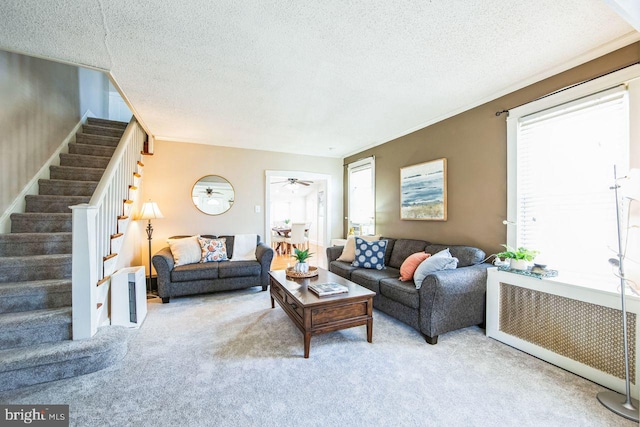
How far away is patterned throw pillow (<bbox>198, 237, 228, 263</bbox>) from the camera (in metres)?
3.80

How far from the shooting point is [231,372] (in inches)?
74.6

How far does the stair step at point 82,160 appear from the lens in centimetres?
349

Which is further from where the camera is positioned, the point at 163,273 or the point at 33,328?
the point at 163,273

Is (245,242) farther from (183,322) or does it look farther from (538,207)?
(538,207)

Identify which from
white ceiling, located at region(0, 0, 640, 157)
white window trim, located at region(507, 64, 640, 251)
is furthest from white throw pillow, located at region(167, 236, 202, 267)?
white window trim, located at region(507, 64, 640, 251)

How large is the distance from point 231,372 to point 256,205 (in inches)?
130

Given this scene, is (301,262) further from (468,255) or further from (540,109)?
(540,109)

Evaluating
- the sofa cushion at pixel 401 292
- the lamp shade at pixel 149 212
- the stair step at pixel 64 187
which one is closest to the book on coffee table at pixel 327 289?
Result: the sofa cushion at pixel 401 292

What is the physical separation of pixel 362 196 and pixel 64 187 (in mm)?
4465

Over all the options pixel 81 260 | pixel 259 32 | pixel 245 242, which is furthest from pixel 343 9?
pixel 245 242

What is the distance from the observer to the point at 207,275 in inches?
139
